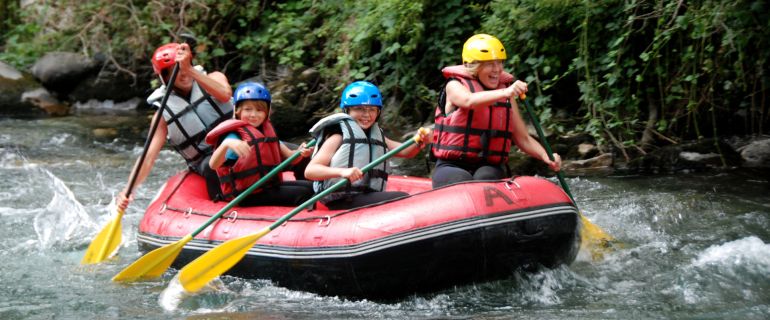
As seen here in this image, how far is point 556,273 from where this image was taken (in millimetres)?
4547

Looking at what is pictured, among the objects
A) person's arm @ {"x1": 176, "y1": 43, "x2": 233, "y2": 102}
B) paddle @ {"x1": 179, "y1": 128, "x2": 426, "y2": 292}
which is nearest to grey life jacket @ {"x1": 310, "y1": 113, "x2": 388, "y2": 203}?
paddle @ {"x1": 179, "y1": 128, "x2": 426, "y2": 292}

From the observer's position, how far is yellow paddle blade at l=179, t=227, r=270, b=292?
466cm

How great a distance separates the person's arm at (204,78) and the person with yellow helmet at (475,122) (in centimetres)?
149

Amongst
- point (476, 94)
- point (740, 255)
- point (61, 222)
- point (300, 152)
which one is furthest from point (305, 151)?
point (740, 255)

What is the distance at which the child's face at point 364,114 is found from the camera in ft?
15.7

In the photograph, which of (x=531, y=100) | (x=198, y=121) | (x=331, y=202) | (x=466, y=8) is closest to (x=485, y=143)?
(x=331, y=202)

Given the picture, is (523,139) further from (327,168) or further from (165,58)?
(165,58)

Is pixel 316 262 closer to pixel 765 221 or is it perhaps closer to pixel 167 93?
pixel 167 93

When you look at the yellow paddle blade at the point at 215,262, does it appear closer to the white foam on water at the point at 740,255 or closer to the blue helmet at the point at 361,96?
the blue helmet at the point at 361,96

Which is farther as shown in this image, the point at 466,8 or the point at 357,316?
the point at 466,8

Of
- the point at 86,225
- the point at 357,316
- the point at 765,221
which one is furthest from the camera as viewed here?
the point at 86,225

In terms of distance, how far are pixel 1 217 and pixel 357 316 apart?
11.9ft

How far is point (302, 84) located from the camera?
9484mm

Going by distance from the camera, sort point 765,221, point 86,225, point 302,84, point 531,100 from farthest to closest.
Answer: point 302,84 < point 531,100 < point 86,225 < point 765,221
